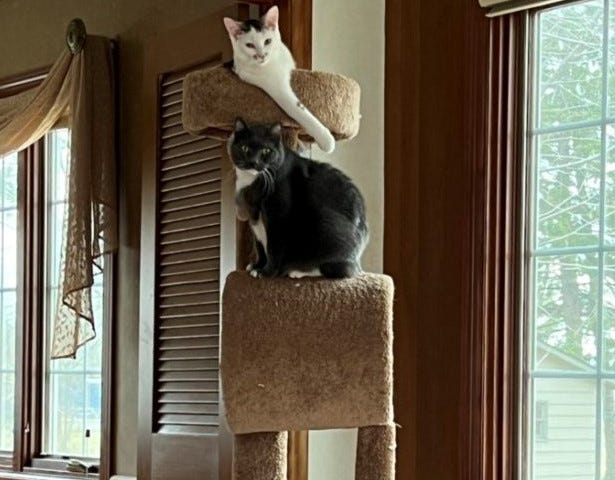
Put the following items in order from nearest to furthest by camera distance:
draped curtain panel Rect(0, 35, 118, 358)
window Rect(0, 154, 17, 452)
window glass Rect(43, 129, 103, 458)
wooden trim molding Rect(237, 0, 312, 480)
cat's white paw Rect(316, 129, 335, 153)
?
cat's white paw Rect(316, 129, 335, 153)
wooden trim molding Rect(237, 0, 312, 480)
draped curtain panel Rect(0, 35, 118, 358)
window glass Rect(43, 129, 103, 458)
window Rect(0, 154, 17, 452)

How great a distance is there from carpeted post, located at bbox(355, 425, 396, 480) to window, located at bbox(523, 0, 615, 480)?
0.95 feet

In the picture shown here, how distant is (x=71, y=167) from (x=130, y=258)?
0.32 meters

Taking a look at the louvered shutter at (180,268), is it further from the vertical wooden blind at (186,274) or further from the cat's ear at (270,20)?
the cat's ear at (270,20)

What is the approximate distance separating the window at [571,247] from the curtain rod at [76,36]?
1.64 metres

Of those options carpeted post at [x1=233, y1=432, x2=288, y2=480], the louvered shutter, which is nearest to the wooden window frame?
the louvered shutter

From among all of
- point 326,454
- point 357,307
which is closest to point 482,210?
point 357,307

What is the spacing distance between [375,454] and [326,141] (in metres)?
0.58

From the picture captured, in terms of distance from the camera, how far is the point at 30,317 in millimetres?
3586

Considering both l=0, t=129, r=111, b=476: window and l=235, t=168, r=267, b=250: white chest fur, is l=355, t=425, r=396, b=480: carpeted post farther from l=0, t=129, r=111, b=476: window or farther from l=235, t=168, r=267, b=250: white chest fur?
l=0, t=129, r=111, b=476: window

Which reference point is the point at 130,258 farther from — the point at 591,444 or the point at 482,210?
the point at 591,444

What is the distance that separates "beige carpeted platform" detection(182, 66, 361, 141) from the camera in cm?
194

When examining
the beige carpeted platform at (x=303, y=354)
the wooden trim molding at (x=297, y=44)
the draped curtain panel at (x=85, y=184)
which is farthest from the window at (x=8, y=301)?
the beige carpeted platform at (x=303, y=354)

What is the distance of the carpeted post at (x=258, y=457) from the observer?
1879 millimetres

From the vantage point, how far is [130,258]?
318cm
